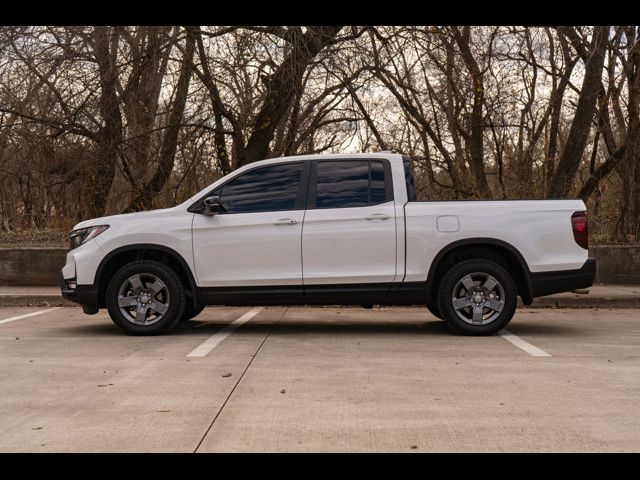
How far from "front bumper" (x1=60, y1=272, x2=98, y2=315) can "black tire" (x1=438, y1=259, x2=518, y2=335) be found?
12.5 ft

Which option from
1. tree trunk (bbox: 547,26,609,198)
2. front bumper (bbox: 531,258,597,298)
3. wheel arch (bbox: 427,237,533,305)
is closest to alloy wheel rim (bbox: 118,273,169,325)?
wheel arch (bbox: 427,237,533,305)

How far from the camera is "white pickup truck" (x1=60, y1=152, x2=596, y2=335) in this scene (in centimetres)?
861

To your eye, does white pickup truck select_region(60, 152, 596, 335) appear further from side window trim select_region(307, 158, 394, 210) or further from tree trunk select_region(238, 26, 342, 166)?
tree trunk select_region(238, 26, 342, 166)

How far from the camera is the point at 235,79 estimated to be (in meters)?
15.4

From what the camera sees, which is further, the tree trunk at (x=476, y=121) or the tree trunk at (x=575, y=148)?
the tree trunk at (x=476, y=121)

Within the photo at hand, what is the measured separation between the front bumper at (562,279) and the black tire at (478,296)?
0.90 feet

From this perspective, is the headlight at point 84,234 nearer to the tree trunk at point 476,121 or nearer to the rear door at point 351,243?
the rear door at point 351,243

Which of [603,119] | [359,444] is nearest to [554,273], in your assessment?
[359,444]

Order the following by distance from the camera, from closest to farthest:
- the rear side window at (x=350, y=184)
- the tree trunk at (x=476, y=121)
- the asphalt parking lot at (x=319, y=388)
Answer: the asphalt parking lot at (x=319, y=388) → the rear side window at (x=350, y=184) → the tree trunk at (x=476, y=121)

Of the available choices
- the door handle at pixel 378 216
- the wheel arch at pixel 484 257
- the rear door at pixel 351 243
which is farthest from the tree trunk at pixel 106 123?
the wheel arch at pixel 484 257

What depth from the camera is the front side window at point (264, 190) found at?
8859 mm

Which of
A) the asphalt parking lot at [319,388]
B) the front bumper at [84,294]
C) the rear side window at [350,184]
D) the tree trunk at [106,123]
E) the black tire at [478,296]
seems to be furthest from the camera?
the tree trunk at [106,123]

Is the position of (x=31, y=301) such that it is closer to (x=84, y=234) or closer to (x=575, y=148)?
(x=84, y=234)
